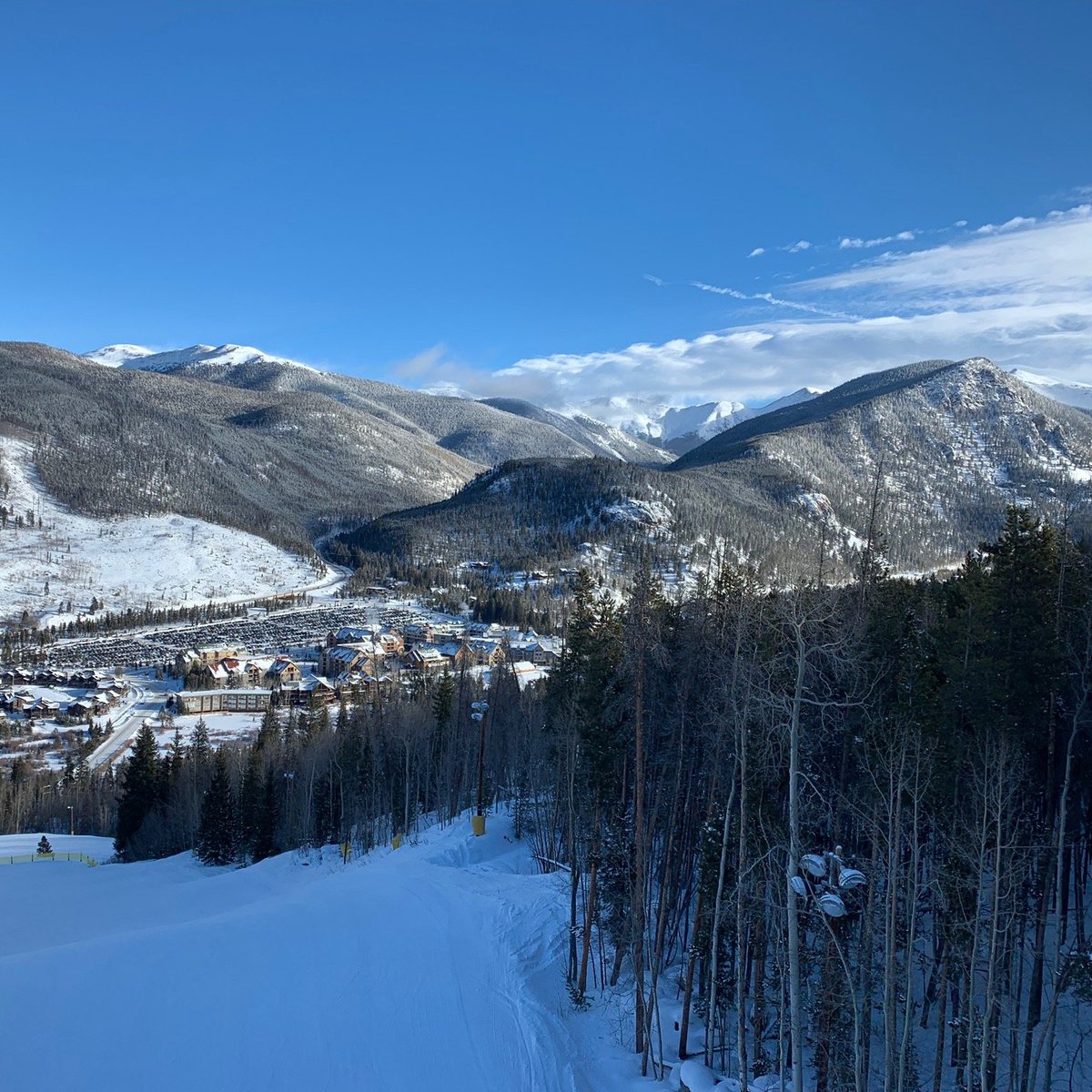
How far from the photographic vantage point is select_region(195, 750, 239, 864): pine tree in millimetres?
37719

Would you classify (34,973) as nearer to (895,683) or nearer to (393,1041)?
(393,1041)

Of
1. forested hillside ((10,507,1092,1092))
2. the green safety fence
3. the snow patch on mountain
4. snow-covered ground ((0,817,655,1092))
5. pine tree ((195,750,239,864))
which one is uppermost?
the snow patch on mountain

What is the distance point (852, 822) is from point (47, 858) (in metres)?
43.4

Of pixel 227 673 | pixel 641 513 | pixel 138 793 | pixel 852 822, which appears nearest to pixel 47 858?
pixel 138 793

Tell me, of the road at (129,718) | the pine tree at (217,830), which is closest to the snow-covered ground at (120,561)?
the road at (129,718)

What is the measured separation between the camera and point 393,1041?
13.6 metres

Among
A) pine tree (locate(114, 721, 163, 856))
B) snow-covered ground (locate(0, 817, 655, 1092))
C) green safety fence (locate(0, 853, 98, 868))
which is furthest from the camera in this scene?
pine tree (locate(114, 721, 163, 856))

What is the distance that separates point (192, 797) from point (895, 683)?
43250mm

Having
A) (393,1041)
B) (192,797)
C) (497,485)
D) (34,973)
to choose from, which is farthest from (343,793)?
(497,485)

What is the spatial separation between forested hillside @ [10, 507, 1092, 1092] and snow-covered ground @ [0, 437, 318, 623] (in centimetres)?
11633

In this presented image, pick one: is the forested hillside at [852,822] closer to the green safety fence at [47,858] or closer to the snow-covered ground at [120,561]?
the green safety fence at [47,858]

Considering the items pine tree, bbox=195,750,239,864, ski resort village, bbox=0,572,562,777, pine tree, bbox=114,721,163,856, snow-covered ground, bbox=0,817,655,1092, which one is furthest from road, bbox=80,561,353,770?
snow-covered ground, bbox=0,817,655,1092

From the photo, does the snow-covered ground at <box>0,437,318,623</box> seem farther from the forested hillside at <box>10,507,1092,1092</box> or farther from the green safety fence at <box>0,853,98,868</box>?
the forested hillside at <box>10,507,1092,1092</box>

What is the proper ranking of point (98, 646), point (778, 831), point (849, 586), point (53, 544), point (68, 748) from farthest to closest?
1. point (53, 544)
2. point (98, 646)
3. point (68, 748)
4. point (849, 586)
5. point (778, 831)
